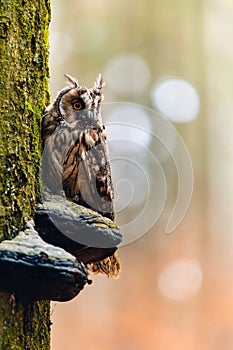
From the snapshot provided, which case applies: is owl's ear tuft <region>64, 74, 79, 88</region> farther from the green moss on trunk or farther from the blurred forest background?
the blurred forest background

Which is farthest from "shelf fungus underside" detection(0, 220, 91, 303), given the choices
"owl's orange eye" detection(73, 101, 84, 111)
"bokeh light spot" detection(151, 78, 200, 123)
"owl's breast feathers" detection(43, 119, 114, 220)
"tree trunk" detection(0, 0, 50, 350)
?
"bokeh light spot" detection(151, 78, 200, 123)

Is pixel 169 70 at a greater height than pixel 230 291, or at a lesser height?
greater

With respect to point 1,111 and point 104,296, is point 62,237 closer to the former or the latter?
point 1,111

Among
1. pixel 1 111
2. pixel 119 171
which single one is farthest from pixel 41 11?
pixel 119 171

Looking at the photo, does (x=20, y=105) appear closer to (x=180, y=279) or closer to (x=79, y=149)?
(x=79, y=149)

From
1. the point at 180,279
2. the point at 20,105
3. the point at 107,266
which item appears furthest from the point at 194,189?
the point at 20,105

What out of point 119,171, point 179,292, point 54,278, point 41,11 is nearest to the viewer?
point 54,278
